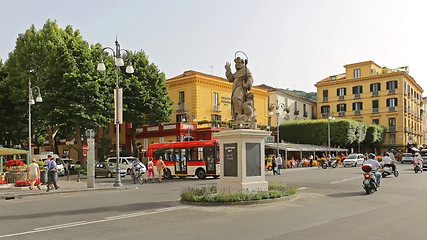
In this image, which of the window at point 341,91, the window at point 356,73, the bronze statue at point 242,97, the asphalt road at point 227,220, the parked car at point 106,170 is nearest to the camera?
the asphalt road at point 227,220

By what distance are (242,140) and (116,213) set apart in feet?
16.0

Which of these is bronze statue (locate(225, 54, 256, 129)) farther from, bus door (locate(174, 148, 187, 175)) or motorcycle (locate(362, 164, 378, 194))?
bus door (locate(174, 148, 187, 175))

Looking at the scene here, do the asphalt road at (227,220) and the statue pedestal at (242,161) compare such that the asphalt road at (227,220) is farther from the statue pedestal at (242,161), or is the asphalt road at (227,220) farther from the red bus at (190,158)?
the red bus at (190,158)

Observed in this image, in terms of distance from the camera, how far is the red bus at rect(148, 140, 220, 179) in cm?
2717

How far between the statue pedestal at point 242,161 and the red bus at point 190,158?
1323 cm

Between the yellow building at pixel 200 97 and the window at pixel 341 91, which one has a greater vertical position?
the window at pixel 341 91

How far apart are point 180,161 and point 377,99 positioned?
51.7 metres

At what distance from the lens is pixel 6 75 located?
41.6m

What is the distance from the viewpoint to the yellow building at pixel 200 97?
49.1 metres

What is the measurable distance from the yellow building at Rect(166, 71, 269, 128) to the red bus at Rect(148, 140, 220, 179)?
17870 millimetres

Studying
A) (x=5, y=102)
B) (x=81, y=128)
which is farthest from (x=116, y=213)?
(x=5, y=102)

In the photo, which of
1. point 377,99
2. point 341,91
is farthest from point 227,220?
point 341,91

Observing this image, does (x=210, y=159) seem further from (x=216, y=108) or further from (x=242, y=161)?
(x=216, y=108)

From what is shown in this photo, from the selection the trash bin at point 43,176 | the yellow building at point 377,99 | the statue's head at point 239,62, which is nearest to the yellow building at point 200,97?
the yellow building at point 377,99
